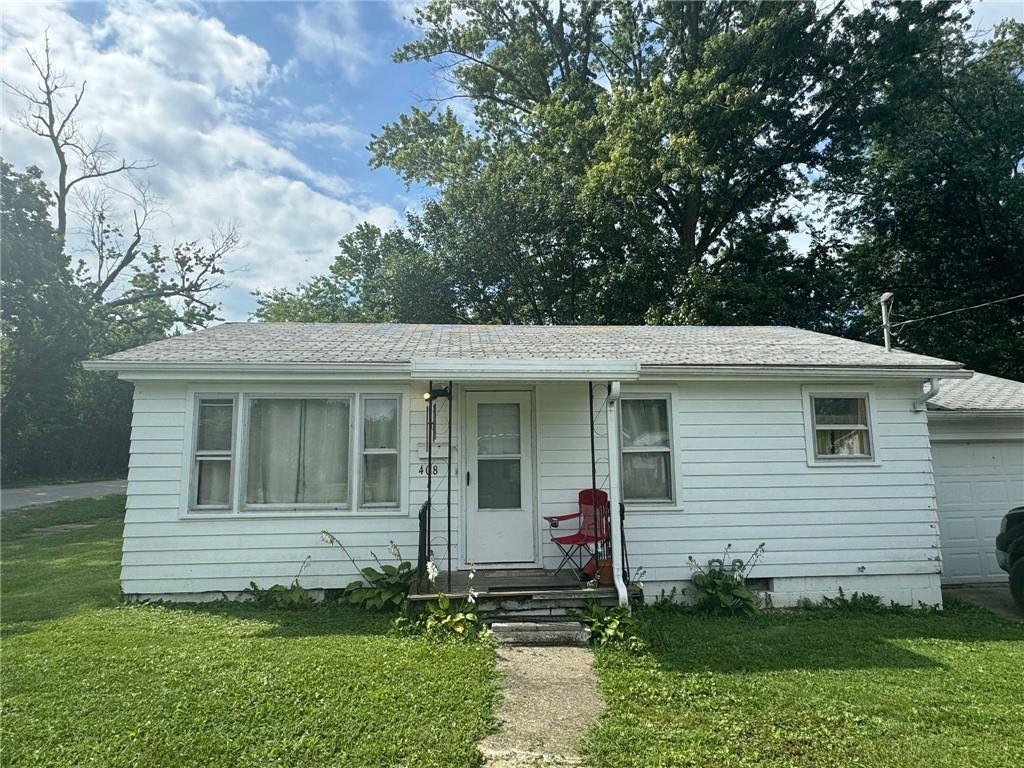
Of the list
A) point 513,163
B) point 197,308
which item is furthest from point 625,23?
point 197,308

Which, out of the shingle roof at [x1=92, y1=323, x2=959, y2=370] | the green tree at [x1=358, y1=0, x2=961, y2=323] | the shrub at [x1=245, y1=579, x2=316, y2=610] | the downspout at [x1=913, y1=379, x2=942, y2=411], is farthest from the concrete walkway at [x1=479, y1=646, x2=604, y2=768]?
the green tree at [x1=358, y1=0, x2=961, y2=323]

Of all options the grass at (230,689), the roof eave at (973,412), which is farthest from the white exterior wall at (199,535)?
the roof eave at (973,412)

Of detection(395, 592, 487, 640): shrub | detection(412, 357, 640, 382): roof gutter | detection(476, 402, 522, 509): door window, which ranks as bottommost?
detection(395, 592, 487, 640): shrub

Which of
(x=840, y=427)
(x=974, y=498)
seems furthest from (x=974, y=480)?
(x=840, y=427)

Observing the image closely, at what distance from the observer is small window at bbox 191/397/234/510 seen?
22.3ft

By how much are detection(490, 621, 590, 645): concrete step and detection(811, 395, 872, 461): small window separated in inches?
154

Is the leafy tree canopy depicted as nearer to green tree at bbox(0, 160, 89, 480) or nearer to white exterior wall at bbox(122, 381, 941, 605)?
white exterior wall at bbox(122, 381, 941, 605)

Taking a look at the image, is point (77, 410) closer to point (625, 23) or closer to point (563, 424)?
point (563, 424)

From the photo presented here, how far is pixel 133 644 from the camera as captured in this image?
5352 mm

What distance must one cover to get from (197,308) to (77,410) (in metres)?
6.68

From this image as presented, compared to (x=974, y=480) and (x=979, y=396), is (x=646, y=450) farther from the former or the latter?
(x=979, y=396)

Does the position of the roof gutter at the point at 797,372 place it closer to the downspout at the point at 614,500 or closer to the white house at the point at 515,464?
the white house at the point at 515,464

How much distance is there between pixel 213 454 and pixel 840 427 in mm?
7642

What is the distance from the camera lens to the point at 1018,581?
7.15 meters
